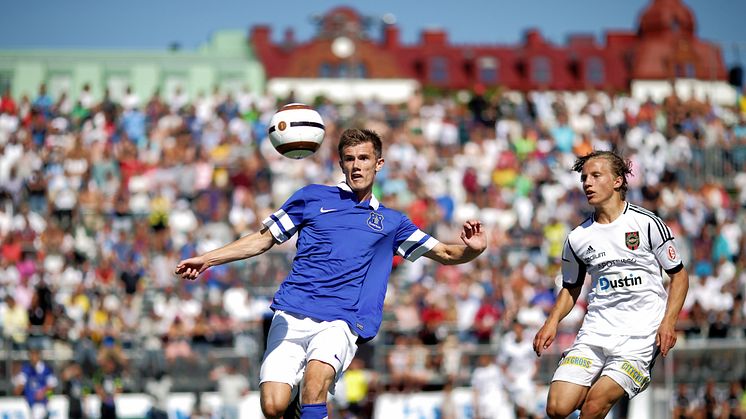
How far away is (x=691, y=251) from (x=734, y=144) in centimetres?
449

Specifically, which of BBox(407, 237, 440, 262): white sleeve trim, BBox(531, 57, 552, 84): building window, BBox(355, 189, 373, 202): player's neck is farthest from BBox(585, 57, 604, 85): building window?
BBox(355, 189, 373, 202): player's neck

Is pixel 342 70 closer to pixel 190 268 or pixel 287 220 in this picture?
pixel 287 220

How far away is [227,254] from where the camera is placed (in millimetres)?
8258

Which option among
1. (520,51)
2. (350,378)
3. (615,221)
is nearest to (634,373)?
(615,221)

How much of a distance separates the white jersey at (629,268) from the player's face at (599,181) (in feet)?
0.65

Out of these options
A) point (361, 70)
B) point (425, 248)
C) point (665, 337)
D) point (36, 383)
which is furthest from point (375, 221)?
point (361, 70)

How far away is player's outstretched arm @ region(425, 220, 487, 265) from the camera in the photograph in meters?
8.38

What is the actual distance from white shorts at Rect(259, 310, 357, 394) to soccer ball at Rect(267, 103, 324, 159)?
135 centimetres

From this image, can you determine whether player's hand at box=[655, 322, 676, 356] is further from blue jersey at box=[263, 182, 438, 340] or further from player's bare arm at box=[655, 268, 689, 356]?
blue jersey at box=[263, 182, 438, 340]

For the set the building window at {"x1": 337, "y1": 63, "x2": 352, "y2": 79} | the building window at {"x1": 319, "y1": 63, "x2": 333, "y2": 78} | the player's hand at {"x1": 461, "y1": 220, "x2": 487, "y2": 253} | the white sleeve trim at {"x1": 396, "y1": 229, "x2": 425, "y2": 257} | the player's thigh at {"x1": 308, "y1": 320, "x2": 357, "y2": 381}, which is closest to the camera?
the player's thigh at {"x1": 308, "y1": 320, "x2": 357, "y2": 381}

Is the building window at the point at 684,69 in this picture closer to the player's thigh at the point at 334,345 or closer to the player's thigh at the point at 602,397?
the player's thigh at the point at 602,397

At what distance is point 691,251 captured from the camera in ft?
74.4

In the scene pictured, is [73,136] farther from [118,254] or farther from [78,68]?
[78,68]

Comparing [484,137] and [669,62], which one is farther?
[669,62]
